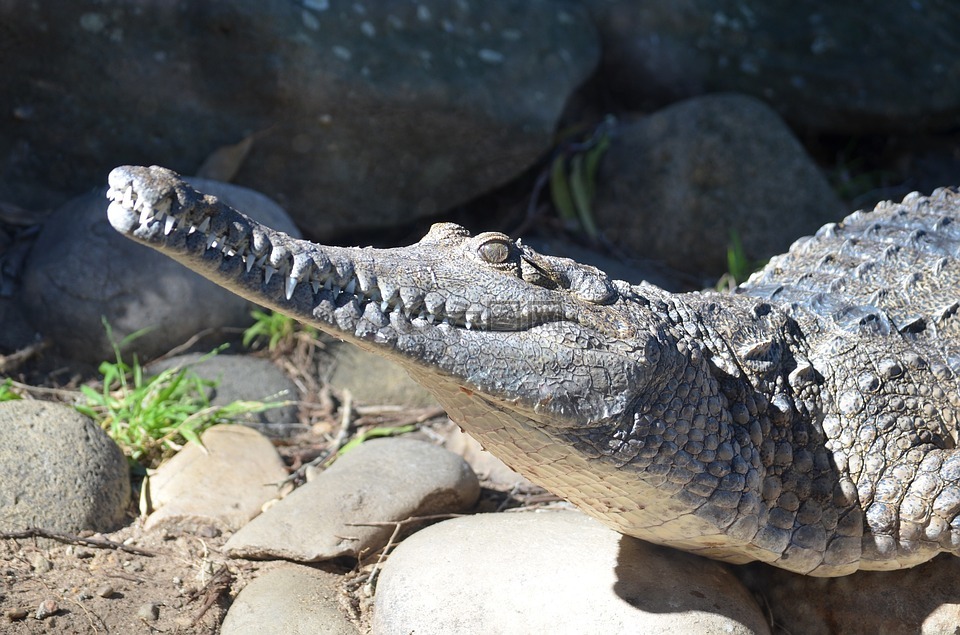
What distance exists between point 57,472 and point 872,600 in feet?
8.48

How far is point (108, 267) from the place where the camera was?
13.8 feet

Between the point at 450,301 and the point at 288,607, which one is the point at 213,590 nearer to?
the point at 288,607

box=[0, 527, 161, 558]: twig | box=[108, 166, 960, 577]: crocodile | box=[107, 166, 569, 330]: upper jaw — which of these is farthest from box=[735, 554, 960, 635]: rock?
box=[0, 527, 161, 558]: twig

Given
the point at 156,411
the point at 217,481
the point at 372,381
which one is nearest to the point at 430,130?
the point at 372,381

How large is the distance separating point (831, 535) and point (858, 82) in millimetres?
4807

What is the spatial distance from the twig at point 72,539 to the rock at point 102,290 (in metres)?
1.42

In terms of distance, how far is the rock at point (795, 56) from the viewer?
645 centimetres

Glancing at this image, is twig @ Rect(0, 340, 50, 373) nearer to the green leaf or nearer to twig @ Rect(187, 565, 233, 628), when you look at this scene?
twig @ Rect(187, 565, 233, 628)

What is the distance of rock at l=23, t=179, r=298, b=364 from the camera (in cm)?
417

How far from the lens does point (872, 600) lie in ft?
8.76

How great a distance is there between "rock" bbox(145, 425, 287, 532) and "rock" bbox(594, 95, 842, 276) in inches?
121

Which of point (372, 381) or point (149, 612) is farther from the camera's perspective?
point (372, 381)

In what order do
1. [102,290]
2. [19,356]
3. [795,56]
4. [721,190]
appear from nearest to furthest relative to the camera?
[19,356], [102,290], [721,190], [795,56]

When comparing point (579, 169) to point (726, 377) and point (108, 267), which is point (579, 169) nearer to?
point (108, 267)
